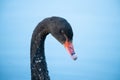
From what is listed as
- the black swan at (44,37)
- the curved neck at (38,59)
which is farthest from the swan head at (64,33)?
the curved neck at (38,59)

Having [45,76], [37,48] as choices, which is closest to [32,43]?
[37,48]

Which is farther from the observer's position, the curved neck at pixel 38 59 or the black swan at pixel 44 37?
the curved neck at pixel 38 59

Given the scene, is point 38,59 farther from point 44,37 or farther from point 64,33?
point 64,33

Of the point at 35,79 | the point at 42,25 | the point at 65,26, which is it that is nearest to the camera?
the point at 65,26

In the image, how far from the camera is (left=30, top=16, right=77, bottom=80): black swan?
2.08 metres

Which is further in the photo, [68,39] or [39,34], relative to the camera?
[39,34]

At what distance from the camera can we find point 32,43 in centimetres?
233

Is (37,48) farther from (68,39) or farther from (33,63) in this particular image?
(68,39)

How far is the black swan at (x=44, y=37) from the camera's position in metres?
2.08

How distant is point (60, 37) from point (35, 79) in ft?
1.16

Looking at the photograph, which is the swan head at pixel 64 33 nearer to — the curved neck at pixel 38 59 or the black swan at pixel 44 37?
the black swan at pixel 44 37

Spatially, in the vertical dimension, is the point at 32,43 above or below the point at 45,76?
above

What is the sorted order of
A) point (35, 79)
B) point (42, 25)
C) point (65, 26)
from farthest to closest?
point (35, 79) < point (42, 25) < point (65, 26)

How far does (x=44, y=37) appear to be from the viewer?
230 cm
